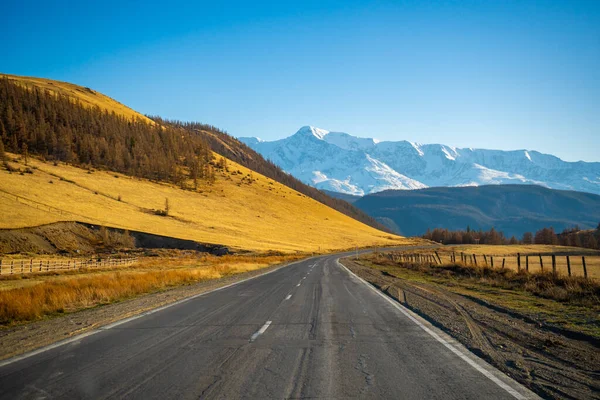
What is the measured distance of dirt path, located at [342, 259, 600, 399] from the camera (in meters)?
6.02

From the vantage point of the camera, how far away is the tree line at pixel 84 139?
108 m

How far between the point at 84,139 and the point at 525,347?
130218 mm

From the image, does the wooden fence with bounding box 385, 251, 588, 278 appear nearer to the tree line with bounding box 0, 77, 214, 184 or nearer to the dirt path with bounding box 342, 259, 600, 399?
the dirt path with bounding box 342, 259, 600, 399

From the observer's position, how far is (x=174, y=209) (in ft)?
312

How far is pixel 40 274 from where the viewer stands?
106ft

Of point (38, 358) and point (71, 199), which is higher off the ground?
point (71, 199)

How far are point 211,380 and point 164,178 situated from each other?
132 metres

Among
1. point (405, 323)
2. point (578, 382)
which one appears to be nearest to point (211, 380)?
point (578, 382)

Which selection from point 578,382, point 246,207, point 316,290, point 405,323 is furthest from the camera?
point 246,207

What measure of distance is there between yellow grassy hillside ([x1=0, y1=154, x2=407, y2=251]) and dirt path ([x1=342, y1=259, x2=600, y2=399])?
→ 5457 centimetres

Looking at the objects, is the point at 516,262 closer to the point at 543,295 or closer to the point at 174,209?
the point at 543,295

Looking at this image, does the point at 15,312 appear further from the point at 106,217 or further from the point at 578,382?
the point at 106,217

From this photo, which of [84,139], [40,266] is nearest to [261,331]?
[40,266]

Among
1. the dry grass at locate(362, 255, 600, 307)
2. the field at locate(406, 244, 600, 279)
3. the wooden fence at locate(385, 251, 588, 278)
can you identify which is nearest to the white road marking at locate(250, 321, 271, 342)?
the wooden fence at locate(385, 251, 588, 278)
